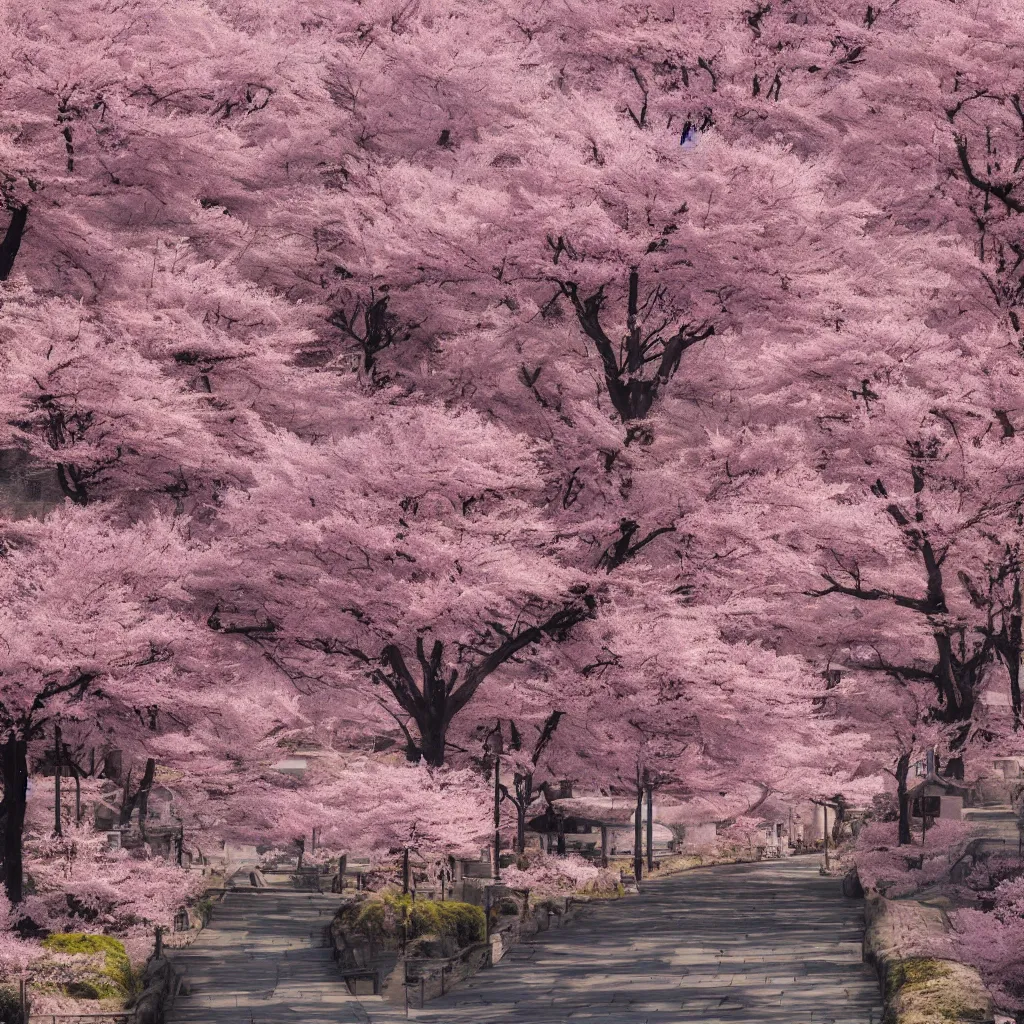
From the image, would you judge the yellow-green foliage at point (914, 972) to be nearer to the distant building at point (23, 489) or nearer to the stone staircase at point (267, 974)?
the stone staircase at point (267, 974)

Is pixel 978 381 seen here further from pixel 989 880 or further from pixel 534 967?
pixel 534 967

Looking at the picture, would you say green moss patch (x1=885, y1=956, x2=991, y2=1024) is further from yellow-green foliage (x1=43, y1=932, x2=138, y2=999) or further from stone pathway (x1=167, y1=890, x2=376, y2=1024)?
yellow-green foliage (x1=43, y1=932, x2=138, y2=999)

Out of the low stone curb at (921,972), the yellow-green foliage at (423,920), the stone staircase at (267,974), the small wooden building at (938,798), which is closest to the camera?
the low stone curb at (921,972)

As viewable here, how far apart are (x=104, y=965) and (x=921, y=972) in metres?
11.0

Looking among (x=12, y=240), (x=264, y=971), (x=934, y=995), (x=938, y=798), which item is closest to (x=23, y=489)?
(x=12, y=240)

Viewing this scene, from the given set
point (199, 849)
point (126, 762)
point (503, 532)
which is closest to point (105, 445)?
point (503, 532)

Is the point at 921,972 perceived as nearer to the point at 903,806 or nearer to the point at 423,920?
the point at 423,920

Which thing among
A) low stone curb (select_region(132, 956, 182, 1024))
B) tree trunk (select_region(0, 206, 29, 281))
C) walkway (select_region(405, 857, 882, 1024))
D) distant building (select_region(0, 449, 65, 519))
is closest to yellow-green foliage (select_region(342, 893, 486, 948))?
walkway (select_region(405, 857, 882, 1024))

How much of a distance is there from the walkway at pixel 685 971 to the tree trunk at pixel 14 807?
239 inches

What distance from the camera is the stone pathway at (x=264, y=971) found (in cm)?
2412

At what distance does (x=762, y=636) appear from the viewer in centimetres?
3750

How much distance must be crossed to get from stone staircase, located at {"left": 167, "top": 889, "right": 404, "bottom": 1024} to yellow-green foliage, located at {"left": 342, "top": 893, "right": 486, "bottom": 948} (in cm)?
114

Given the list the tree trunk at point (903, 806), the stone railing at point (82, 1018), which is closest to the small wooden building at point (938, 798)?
the tree trunk at point (903, 806)

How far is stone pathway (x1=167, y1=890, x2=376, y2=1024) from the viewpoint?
24125mm
